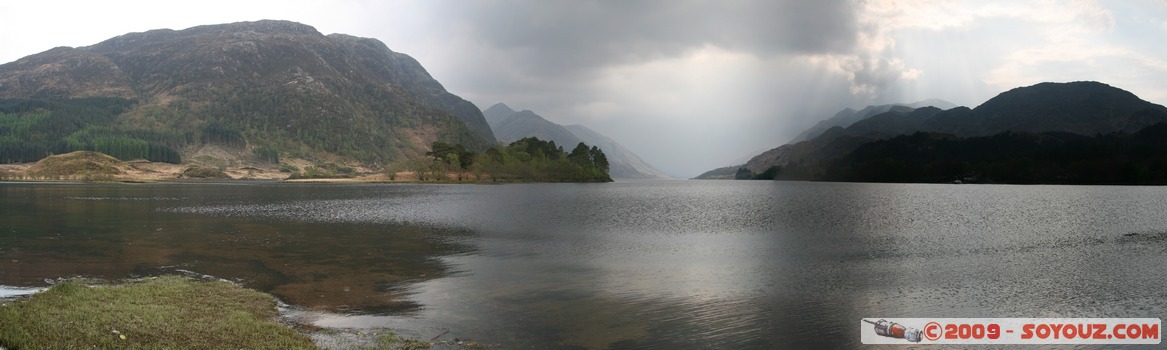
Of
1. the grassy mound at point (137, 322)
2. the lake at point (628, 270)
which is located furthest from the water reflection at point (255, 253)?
the grassy mound at point (137, 322)

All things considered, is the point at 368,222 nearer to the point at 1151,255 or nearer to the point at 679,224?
the point at 679,224

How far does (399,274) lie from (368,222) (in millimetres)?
43561

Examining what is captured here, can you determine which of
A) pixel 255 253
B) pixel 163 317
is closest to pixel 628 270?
pixel 163 317

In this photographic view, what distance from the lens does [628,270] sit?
42031 millimetres

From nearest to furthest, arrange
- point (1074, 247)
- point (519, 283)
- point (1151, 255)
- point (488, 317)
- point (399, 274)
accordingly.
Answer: point (488, 317), point (519, 283), point (399, 274), point (1151, 255), point (1074, 247)

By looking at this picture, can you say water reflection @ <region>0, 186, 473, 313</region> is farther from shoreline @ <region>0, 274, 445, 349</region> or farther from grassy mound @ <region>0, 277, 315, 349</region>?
grassy mound @ <region>0, 277, 315, 349</region>

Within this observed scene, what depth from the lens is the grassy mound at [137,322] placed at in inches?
679

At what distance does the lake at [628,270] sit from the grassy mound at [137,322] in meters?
3.76

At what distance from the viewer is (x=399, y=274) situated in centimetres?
3984

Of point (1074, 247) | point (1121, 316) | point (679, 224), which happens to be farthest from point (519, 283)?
point (1074, 247)

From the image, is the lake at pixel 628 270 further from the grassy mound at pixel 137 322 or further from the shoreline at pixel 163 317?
the grassy mound at pixel 137 322

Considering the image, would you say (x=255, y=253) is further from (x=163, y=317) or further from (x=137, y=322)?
(x=137, y=322)

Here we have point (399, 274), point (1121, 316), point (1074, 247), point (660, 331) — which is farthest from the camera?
point (1074, 247)

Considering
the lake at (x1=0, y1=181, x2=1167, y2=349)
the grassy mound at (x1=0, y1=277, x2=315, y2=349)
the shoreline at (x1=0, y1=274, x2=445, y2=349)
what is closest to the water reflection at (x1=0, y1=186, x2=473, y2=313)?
the lake at (x1=0, y1=181, x2=1167, y2=349)
